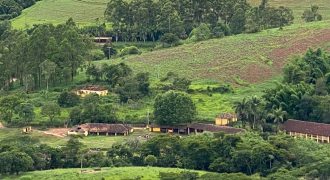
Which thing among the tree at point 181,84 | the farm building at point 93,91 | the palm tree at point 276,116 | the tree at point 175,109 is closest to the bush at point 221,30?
the tree at point 181,84

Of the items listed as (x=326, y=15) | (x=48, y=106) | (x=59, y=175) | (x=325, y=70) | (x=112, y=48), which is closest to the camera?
(x=59, y=175)

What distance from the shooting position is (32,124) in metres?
73.7

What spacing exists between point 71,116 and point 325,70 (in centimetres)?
1988

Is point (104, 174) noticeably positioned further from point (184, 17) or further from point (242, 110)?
point (184, 17)

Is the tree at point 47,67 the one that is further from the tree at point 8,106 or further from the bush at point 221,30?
the bush at point 221,30

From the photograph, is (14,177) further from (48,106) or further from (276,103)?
(276,103)

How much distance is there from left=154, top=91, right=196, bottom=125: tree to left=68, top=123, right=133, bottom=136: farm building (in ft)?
8.05

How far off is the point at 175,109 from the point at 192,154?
8986mm

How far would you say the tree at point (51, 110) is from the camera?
72938mm

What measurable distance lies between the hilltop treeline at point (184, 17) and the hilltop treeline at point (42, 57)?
Answer: 14.9 m

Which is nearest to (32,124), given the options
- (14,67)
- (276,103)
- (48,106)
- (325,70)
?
(48,106)

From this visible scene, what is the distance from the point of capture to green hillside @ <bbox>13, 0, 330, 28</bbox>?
4222 inches

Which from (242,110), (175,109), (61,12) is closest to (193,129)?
(175,109)

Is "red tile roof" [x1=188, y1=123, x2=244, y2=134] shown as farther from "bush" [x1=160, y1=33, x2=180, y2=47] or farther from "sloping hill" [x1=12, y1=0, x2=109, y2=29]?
"sloping hill" [x1=12, y1=0, x2=109, y2=29]
